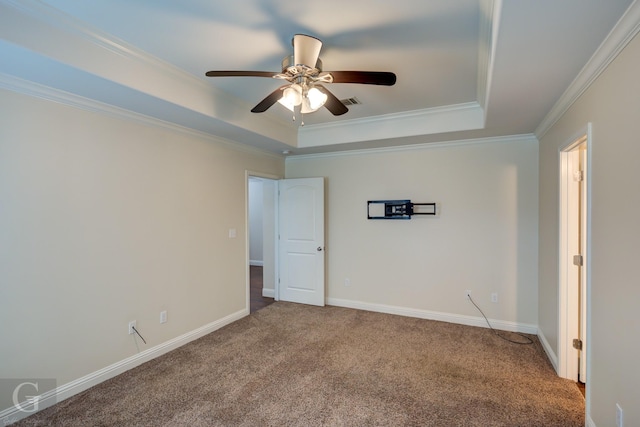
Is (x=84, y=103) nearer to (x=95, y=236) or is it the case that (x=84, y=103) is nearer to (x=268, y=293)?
(x=95, y=236)

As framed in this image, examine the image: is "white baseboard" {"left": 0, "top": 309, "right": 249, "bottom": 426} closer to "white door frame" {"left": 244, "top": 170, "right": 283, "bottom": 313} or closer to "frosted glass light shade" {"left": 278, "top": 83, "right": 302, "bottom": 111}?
"white door frame" {"left": 244, "top": 170, "right": 283, "bottom": 313}

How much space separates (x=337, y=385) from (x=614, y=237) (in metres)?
2.19

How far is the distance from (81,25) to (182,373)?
2.83 metres

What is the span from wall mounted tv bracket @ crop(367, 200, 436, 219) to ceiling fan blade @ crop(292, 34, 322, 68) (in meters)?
2.64

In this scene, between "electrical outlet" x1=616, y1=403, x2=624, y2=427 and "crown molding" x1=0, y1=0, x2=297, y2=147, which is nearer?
"electrical outlet" x1=616, y1=403, x2=624, y2=427

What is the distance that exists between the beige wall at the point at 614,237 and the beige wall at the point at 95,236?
3600 millimetres

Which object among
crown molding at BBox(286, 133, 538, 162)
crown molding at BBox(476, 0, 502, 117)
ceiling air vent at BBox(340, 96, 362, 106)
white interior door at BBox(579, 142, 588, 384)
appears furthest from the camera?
crown molding at BBox(286, 133, 538, 162)

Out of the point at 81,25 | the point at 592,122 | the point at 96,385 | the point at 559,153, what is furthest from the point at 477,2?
the point at 96,385

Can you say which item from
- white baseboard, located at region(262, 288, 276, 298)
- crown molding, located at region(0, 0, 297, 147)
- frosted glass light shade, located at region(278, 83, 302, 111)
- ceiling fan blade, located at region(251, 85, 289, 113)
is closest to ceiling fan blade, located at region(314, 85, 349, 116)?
frosted glass light shade, located at region(278, 83, 302, 111)

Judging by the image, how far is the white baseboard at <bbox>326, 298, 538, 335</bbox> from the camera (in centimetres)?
370

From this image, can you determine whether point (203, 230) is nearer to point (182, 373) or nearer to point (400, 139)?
point (182, 373)

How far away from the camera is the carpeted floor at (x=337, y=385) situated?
7.14 ft

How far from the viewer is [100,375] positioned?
263 cm
